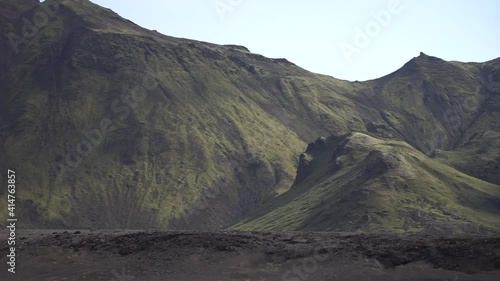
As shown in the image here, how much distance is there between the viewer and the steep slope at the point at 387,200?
11281 centimetres

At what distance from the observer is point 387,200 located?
121 meters

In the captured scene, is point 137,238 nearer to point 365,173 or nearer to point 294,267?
point 294,267

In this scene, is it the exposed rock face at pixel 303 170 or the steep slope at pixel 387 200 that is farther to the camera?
the exposed rock face at pixel 303 170

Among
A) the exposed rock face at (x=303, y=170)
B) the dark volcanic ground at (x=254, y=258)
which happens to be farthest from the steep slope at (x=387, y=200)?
the dark volcanic ground at (x=254, y=258)

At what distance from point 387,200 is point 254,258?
3239 inches

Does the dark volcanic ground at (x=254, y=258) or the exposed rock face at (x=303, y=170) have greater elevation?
the exposed rock face at (x=303, y=170)

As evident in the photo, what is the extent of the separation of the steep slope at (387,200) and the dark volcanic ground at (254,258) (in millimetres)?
64666

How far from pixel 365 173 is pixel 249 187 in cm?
6889

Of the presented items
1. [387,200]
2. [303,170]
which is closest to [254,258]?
[387,200]

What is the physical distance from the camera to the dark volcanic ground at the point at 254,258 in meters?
39.5

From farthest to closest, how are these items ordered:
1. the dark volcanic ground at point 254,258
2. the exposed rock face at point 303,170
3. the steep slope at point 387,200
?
the exposed rock face at point 303,170
the steep slope at point 387,200
the dark volcanic ground at point 254,258

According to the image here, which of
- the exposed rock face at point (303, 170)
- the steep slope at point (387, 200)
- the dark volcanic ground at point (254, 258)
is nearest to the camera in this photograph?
the dark volcanic ground at point (254, 258)

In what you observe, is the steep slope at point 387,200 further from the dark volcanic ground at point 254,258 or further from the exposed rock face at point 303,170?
the dark volcanic ground at point 254,258

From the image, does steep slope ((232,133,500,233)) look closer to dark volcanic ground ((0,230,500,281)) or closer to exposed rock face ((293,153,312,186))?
exposed rock face ((293,153,312,186))
